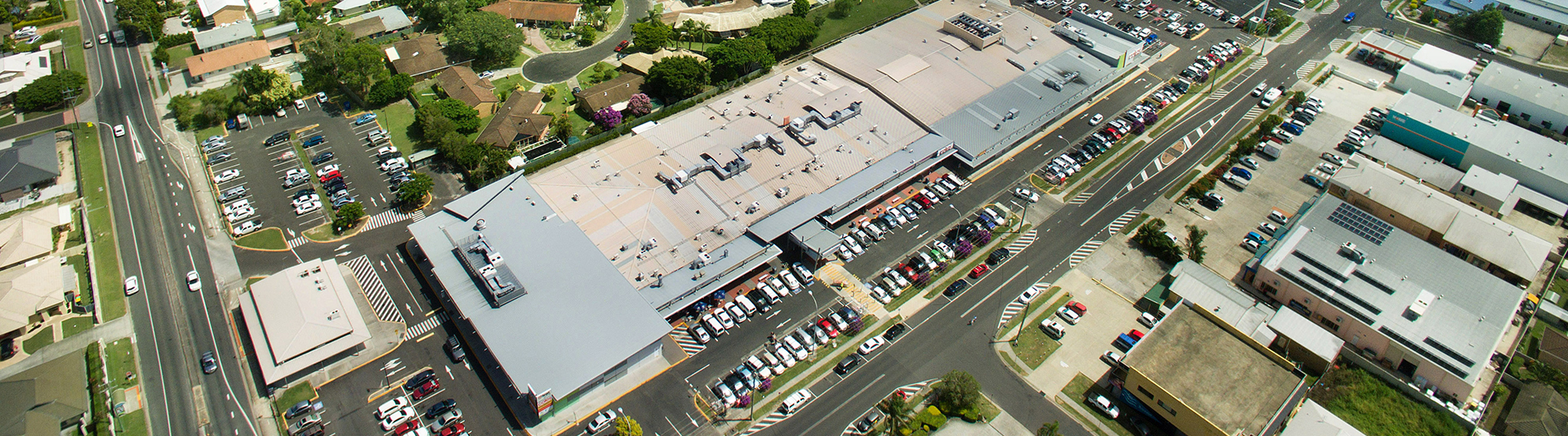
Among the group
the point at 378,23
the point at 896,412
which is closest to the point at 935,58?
the point at 896,412

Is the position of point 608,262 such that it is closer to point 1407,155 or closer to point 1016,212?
point 1016,212

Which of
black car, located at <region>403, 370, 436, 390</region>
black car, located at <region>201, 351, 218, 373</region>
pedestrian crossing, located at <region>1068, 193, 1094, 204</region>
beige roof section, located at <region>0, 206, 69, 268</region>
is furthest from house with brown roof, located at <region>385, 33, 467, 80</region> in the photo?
pedestrian crossing, located at <region>1068, 193, 1094, 204</region>

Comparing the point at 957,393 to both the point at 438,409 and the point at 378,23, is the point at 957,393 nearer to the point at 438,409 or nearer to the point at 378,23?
the point at 438,409

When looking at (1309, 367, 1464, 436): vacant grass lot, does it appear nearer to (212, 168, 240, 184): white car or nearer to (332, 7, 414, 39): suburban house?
(212, 168, 240, 184): white car

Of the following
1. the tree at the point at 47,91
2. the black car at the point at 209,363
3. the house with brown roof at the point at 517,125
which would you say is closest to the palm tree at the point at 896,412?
the house with brown roof at the point at 517,125

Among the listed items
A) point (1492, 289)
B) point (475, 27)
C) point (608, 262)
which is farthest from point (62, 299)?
point (1492, 289)

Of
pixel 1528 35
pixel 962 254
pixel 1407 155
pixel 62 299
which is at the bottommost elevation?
pixel 62 299

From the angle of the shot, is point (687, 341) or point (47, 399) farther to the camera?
point (687, 341)
